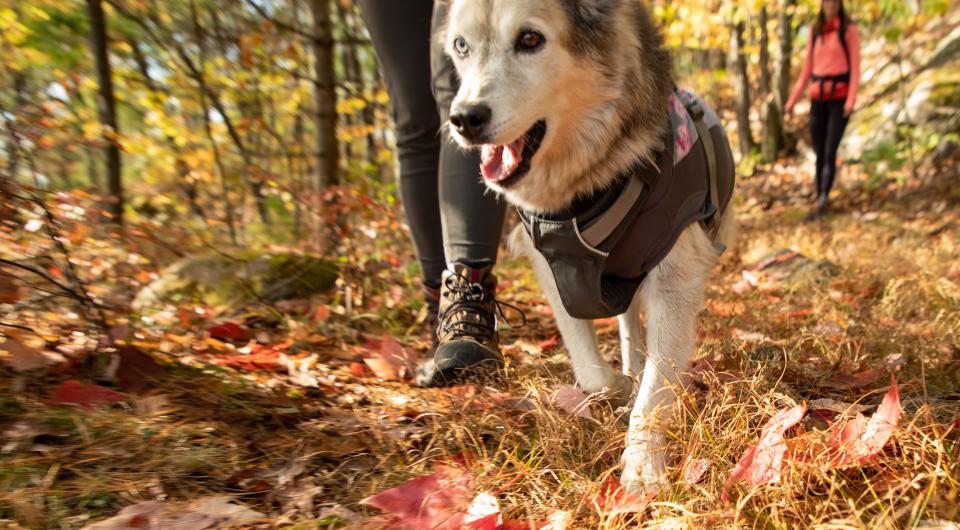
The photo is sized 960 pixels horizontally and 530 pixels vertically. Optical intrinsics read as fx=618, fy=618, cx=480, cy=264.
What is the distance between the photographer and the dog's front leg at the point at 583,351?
196 centimetres

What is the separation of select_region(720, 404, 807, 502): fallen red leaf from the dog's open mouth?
94 centimetres

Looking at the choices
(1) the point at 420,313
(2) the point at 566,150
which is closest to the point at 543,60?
(2) the point at 566,150

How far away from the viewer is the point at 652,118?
6.15 feet

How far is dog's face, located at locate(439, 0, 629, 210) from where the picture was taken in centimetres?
172

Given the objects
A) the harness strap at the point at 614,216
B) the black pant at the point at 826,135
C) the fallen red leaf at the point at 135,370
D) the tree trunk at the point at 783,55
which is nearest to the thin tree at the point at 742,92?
the tree trunk at the point at 783,55

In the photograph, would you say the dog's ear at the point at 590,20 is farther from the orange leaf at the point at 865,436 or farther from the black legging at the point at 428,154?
the orange leaf at the point at 865,436

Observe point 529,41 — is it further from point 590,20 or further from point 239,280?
point 239,280

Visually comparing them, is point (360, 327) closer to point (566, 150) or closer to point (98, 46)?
point (566, 150)

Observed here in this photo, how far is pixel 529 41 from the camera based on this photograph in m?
1.80

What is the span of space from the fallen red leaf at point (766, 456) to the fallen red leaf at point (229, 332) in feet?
6.72

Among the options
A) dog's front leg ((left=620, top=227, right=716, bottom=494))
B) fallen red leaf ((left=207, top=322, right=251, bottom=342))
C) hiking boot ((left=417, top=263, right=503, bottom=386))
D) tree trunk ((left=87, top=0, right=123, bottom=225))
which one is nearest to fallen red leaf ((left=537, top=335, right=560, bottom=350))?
hiking boot ((left=417, top=263, right=503, bottom=386))

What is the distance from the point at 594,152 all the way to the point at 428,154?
88 cm

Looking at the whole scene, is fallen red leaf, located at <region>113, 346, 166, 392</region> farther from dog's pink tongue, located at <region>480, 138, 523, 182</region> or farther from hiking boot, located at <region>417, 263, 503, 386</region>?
dog's pink tongue, located at <region>480, 138, 523, 182</region>

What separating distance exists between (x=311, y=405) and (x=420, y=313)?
133 centimetres
